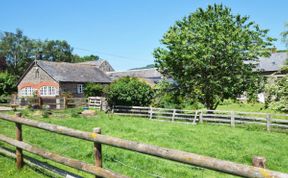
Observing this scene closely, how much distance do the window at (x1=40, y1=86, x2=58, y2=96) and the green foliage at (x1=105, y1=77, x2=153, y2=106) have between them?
52.5 feet

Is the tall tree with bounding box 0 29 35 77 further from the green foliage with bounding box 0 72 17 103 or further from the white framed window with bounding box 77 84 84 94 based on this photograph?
the white framed window with bounding box 77 84 84 94

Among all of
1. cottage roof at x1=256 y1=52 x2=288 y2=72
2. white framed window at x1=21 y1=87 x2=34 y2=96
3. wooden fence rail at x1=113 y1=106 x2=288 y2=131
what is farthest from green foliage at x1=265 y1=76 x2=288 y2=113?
white framed window at x1=21 y1=87 x2=34 y2=96

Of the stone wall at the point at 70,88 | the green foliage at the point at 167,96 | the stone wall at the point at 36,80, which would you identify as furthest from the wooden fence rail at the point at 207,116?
the stone wall at the point at 36,80

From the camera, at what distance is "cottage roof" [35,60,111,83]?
40.6 m

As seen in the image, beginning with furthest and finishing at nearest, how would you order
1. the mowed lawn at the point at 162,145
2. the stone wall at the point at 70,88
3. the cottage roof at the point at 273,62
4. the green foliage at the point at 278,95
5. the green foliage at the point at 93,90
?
the cottage roof at the point at 273,62 < the stone wall at the point at 70,88 < the green foliage at the point at 93,90 < the green foliage at the point at 278,95 < the mowed lawn at the point at 162,145

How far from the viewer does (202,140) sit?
12.1 m

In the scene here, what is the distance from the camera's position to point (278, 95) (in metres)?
19.7

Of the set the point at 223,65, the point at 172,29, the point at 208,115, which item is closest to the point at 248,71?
the point at 223,65

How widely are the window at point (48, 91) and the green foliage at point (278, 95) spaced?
2872 centimetres

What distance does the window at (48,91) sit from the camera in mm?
40344

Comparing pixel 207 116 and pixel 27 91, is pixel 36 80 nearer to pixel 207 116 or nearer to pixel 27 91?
pixel 27 91

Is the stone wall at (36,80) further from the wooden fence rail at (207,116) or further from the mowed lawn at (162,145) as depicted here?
the mowed lawn at (162,145)

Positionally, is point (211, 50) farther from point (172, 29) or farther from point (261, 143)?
point (261, 143)

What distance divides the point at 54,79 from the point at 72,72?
4272 mm
